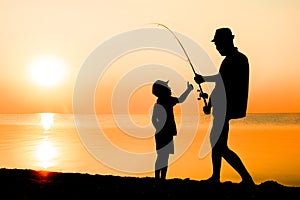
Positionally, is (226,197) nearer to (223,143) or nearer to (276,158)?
(223,143)

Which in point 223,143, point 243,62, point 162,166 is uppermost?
point 243,62

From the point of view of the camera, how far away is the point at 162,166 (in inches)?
354

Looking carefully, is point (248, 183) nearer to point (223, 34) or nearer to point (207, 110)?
point (207, 110)

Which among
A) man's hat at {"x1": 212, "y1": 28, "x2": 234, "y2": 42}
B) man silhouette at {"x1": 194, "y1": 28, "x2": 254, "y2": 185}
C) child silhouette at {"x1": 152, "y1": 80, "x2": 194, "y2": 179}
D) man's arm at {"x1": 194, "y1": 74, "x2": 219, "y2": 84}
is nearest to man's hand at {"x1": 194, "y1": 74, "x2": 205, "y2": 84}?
man's arm at {"x1": 194, "y1": 74, "x2": 219, "y2": 84}

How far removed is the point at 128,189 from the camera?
7.01 m

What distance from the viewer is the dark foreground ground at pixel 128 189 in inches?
252

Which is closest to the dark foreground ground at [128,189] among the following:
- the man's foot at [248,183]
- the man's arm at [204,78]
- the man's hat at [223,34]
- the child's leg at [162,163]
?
the man's foot at [248,183]

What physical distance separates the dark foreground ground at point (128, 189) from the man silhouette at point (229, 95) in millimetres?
465

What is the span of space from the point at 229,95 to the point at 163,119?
214cm

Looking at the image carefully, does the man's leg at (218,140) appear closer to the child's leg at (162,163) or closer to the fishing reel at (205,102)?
the fishing reel at (205,102)

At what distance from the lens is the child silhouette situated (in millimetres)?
8781

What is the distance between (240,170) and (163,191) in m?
1.25

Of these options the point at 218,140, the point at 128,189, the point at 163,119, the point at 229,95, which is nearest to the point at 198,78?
the point at 229,95

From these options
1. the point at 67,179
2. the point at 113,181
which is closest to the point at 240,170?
the point at 113,181
